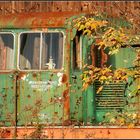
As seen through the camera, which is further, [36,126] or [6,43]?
[6,43]

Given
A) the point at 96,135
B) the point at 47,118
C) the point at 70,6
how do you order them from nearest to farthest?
1. the point at 96,135
2. the point at 47,118
3. the point at 70,6

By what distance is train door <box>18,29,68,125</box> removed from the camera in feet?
24.0

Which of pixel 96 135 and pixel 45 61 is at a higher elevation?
pixel 45 61

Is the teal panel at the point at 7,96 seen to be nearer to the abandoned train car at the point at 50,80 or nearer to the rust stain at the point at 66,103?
the abandoned train car at the point at 50,80

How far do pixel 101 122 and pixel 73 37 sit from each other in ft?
5.21

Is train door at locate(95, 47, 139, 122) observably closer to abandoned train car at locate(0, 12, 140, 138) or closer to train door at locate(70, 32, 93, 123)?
abandoned train car at locate(0, 12, 140, 138)

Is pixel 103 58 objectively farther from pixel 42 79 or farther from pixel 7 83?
pixel 7 83

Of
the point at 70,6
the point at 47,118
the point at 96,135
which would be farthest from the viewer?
the point at 70,6

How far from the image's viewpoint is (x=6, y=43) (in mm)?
7574

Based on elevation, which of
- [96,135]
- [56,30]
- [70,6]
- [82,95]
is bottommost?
[96,135]

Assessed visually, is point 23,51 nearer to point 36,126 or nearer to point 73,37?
point 73,37

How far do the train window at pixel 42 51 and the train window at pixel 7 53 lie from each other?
20 cm

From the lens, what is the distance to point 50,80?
7344 millimetres

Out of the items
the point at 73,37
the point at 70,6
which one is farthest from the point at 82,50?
the point at 70,6
